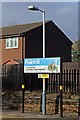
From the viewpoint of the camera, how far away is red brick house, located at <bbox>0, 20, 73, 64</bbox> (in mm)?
38688

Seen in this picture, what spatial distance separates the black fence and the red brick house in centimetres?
1653

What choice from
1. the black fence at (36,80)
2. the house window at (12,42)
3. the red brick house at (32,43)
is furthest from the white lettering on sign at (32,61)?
the house window at (12,42)

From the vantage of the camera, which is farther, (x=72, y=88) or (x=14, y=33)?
(x=14, y=33)

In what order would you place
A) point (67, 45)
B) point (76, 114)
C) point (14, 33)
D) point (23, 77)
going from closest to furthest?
1. point (76, 114)
2. point (23, 77)
3. point (14, 33)
4. point (67, 45)

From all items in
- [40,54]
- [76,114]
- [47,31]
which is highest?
[47,31]

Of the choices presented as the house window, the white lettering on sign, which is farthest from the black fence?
the house window

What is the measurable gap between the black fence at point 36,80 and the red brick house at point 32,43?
54.2ft

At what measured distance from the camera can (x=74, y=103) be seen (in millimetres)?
18094

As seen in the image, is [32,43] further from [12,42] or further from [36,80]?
[36,80]

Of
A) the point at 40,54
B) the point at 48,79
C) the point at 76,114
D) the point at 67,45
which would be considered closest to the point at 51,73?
the point at 48,79

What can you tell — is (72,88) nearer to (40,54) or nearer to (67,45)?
(40,54)

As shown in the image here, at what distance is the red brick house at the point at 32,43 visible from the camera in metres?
38.7

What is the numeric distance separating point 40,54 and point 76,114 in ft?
73.8

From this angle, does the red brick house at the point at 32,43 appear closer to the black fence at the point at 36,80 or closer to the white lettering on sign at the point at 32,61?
the black fence at the point at 36,80
